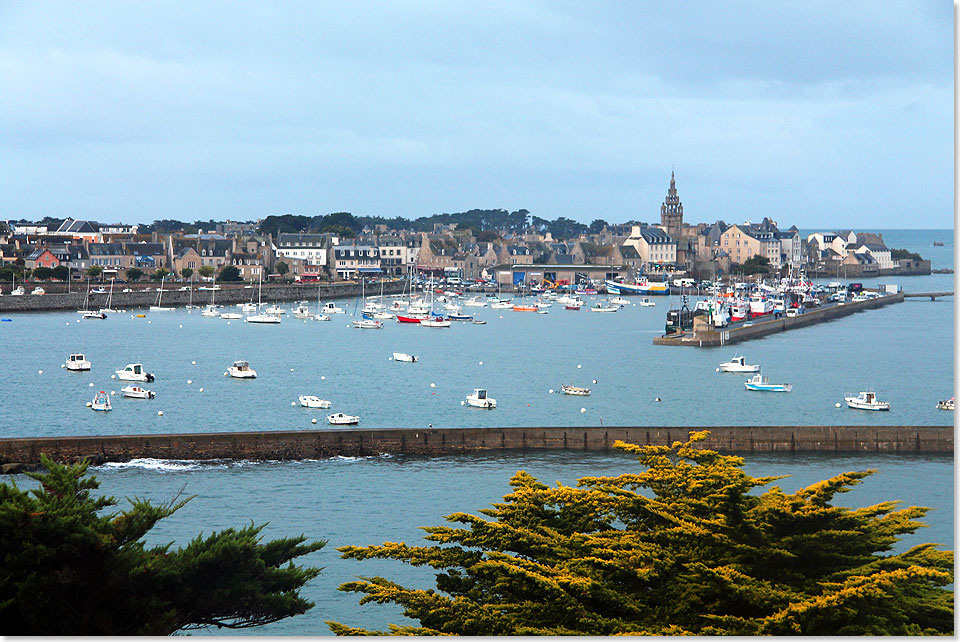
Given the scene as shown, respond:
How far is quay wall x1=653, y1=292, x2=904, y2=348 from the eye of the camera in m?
33.1

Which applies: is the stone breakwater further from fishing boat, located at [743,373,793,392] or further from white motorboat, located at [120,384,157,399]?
fishing boat, located at [743,373,793,392]

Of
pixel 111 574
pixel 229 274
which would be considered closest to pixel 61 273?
pixel 229 274

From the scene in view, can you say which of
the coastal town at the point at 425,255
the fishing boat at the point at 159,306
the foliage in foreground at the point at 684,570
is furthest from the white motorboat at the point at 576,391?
the coastal town at the point at 425,255

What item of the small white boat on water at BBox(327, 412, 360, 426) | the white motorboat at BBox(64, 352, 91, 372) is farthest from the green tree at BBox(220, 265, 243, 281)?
the small white boat on water at BBox(327, 412, 360, 426)

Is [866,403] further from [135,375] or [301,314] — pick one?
[301,314]

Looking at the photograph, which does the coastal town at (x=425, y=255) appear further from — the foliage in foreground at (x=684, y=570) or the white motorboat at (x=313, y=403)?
the foliage in foreground at (x=684, y=570)

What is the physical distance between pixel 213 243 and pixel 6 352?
1328 inches

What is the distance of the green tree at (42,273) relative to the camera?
50.9m

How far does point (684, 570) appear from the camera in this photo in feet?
20.8

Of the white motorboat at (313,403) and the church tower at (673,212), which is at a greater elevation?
the church tower at (673,212)

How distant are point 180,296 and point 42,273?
7206mm

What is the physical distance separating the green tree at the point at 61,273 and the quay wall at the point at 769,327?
3108 centimetres

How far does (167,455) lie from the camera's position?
47.5 ft

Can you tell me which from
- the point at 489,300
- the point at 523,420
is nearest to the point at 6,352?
the point at 523,420
